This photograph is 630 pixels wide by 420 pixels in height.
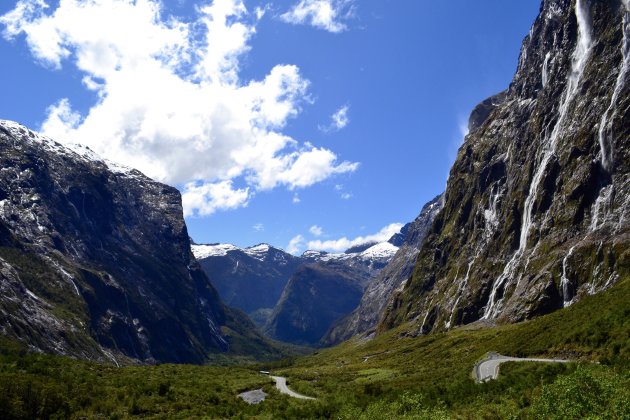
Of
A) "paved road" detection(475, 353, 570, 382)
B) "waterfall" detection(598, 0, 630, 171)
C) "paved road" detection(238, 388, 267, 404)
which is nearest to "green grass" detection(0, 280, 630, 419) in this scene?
"paved road" detection(238, 388, 267, 404)

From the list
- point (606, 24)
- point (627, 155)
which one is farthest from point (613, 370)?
point (606, 24)

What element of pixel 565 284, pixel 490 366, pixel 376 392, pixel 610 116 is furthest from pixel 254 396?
pixel 610 116

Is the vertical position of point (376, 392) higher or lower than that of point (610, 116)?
lower

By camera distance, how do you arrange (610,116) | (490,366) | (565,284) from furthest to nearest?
(610,116) < (565,284) < (490,366)

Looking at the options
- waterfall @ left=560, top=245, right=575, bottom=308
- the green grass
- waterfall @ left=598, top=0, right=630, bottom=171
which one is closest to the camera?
the green grass

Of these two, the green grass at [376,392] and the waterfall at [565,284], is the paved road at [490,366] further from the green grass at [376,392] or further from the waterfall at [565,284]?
the waterfall at [565,284]

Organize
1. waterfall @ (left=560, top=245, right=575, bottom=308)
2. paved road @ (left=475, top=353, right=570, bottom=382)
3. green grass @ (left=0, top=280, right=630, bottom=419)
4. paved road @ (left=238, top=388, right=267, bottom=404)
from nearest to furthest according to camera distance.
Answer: green grass @ (left=0, top=280, right=630, bottom=419), paved road @ (left=238, top=388, right=267, bottom=404), paved road @ (left=475, top=353, right=570, bottom=382), waterfall @ (left=560, top=245, right=575, bottom=308)

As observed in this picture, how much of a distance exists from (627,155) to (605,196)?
14411 millimetres

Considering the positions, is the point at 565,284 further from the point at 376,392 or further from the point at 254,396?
the point at 254,396

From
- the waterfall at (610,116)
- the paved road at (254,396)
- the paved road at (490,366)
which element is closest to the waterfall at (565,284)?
the waterfall at (610,116)

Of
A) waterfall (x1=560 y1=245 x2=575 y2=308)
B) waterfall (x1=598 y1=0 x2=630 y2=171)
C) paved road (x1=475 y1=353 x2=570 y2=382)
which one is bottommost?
paved road (x1=475 y1=353 x2=570 y2=382)

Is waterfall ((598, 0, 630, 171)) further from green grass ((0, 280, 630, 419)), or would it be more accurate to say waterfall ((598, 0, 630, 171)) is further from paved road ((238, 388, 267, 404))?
paved road ((238, 388, 267, 404))

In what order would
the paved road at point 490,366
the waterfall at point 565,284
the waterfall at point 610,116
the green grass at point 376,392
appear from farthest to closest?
1. the waterfall at point 610,116
2. the waterfall at point 565,284
3. the paved road at point 490,366
4. the green grass at point 376,392

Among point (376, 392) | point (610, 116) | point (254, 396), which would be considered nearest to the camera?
point (376, 392)
